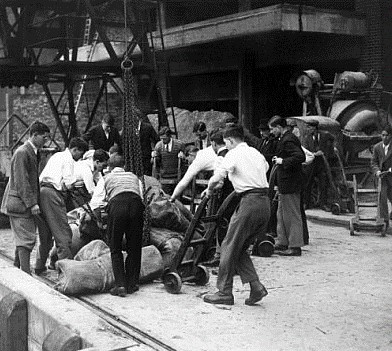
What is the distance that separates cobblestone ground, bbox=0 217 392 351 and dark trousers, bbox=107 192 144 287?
0.28 metres

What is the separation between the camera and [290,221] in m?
10.0

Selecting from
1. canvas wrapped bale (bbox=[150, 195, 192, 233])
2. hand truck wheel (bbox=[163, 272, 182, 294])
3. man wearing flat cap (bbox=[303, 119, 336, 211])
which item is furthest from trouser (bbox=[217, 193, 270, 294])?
man wearing flat cap (bbox=[303, 119, 336, 211])

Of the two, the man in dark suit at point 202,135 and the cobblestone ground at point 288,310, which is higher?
the man in dark suit at point 202,135

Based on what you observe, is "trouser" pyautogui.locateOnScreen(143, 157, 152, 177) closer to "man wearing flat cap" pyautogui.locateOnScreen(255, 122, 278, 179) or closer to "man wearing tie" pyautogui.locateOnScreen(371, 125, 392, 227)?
"man wearing flat cap" pyautogui.locateOnScreen(255, 122, 278, 179)

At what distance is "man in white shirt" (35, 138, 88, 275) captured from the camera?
8.92 metres

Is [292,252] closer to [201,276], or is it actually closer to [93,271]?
[201,276]

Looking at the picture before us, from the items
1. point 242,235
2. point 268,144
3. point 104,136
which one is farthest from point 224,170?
point 104,136

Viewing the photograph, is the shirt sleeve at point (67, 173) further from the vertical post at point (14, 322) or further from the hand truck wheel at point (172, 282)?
the vertical post at point (14, 322)

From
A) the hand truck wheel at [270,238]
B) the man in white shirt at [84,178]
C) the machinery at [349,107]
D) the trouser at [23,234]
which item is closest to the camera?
the trouser at [23,234]

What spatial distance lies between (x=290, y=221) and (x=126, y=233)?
3.07 metres

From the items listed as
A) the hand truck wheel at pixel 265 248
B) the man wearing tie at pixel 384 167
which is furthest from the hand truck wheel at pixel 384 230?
the hand truck wheel at pixel 265 248

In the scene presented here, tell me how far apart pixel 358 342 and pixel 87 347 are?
233 centimetres

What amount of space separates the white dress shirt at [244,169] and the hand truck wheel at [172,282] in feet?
4.01

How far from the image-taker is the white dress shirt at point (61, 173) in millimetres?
8977
